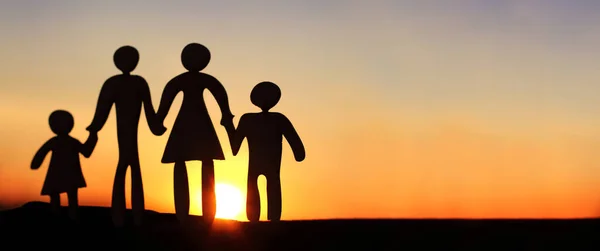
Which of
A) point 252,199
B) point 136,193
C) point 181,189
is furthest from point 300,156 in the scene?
point 136,193

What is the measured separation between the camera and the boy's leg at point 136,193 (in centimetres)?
1215

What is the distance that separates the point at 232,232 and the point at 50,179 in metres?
3.46

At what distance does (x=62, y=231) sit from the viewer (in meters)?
12.0

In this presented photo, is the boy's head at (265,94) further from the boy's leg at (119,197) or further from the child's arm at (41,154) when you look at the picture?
the child's arm at (41,154)

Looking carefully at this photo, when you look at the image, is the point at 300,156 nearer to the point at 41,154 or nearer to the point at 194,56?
the point at 194,56

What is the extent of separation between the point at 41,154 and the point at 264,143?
3501mm

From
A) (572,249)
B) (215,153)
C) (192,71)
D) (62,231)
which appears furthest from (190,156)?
(572,249)

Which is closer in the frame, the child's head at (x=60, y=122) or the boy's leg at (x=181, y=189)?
the boy's leg at (x=181, y=189)

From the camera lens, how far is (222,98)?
12.2 metres

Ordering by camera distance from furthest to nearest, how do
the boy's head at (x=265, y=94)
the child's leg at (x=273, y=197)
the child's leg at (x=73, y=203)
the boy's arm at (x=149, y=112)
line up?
the child's leg at (x=73, y=203), the child's leg at (x=273, y=197), the boy's head at (x=265, y=94), the boy's arm at (x=149, y=112)

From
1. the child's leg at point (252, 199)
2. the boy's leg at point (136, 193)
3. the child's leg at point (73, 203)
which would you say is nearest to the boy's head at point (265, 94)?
the child's leg at point (252, 199)

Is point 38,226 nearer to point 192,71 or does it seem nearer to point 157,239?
point 157,239

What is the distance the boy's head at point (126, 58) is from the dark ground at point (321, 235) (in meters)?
2.20

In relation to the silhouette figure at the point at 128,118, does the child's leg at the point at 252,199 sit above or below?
below
